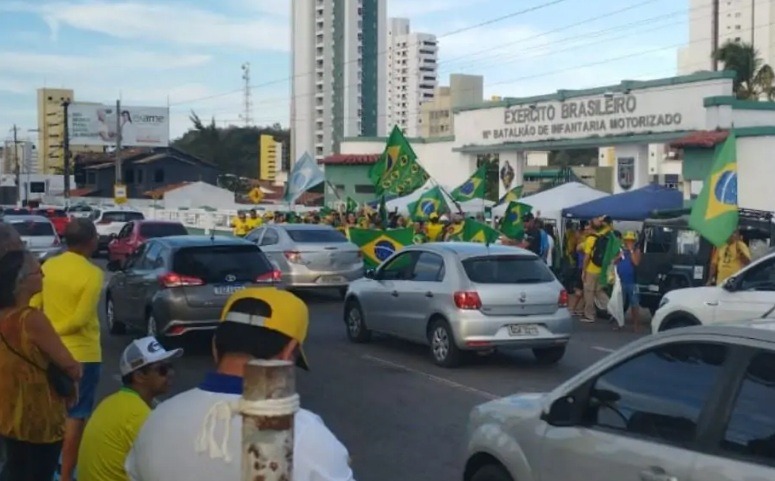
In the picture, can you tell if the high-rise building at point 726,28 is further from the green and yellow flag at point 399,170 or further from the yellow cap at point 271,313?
the yellow cap at point 271,313

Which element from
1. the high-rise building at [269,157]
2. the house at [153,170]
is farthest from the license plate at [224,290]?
the high-rise building at [269,157]

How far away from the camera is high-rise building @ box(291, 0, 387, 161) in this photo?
13675 centimetres

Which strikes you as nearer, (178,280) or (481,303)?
(481,303)

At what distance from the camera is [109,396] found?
5.51 meters

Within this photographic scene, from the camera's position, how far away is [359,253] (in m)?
Result: 22.2

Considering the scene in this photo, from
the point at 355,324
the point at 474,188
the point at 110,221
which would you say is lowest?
the point at 355,324

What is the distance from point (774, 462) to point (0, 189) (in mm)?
90125

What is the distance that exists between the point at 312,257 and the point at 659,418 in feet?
55.9

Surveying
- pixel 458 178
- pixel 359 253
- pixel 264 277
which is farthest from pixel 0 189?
pixel 264 277

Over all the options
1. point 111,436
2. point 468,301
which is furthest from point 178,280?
point 111,436

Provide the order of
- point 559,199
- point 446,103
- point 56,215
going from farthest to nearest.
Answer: point 446,103, point 56,215, point 559,199

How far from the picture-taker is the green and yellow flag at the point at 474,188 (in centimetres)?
3006

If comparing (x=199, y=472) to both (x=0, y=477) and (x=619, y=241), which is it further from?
(x=619, y=241)

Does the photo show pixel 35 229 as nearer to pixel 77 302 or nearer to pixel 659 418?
pixel 77 302
